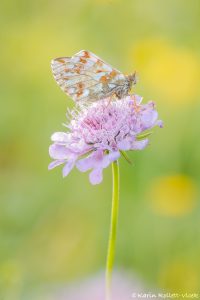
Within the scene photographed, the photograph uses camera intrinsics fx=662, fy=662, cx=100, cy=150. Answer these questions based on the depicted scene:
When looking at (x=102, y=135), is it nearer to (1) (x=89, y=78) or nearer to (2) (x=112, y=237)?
(1) (x=89, y=78)

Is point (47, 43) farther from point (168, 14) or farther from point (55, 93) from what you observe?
point (168, 14)

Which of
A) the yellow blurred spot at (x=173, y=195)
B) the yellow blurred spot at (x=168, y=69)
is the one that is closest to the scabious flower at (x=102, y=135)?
the yellow blurred spot at (x=173, y=195)

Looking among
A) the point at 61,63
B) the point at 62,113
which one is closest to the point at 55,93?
the point at 62,113

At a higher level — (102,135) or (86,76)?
(86,76)

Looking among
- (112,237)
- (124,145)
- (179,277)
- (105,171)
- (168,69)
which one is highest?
(168,69)

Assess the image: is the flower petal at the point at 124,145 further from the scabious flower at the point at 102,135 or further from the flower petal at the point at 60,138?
the flower petal at the point at 60,138

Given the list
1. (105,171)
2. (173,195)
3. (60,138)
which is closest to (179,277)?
(173,195)
